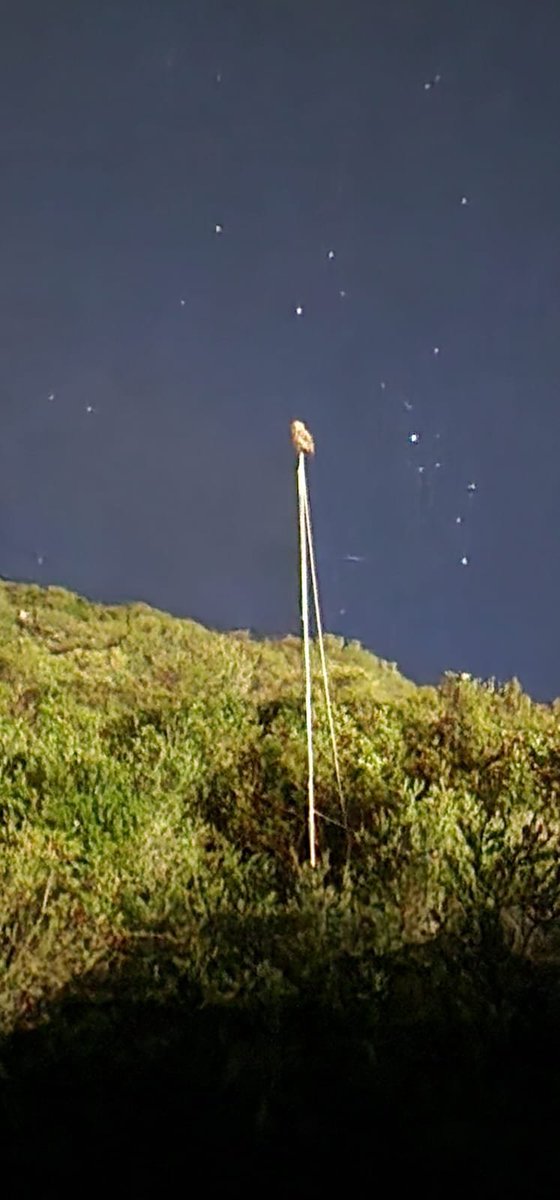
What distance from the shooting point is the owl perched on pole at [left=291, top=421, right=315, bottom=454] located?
7.14 meters

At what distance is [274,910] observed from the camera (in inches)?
231

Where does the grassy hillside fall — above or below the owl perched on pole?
Answer: below

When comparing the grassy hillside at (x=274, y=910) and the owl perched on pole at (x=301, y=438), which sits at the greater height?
the owl perched on pole at (x=301, y=438)

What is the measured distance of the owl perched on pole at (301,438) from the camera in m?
7.14

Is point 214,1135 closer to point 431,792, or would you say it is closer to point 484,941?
point 484,941

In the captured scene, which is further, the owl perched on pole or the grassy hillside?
the owl perched on pole

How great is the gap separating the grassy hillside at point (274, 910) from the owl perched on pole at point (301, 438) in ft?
9.17

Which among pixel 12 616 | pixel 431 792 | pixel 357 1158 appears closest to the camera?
pixel 357 1158

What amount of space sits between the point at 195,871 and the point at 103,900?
691 mm

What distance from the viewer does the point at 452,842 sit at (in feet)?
20.6

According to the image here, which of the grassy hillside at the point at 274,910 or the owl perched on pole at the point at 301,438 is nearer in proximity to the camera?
the grassy hillside at the point at 274,910

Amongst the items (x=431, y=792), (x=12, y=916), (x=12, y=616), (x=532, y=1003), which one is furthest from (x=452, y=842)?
(x=12, y=616)

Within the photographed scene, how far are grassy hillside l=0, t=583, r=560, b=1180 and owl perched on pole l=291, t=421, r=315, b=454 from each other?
2797 mm

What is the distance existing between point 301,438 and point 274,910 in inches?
143
